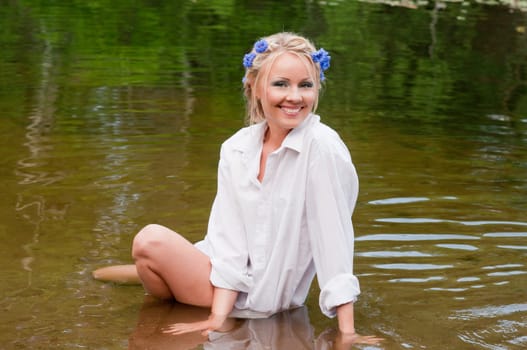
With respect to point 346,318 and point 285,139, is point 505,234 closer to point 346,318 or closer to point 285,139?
point 346,318

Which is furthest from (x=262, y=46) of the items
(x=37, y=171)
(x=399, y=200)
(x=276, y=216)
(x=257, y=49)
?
(x=37, y=171)

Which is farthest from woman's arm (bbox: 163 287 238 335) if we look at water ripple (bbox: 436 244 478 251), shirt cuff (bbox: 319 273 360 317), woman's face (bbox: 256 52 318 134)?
water ripple (bbox: 436 244 478 251)

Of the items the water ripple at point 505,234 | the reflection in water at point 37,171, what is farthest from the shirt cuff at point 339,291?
the water ripple at point 505,234

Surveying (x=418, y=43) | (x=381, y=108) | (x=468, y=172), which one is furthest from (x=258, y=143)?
(x=418, y=43)

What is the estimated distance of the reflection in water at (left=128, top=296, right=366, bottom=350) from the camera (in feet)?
12.3

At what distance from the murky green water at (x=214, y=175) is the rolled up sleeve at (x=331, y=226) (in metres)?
0.27

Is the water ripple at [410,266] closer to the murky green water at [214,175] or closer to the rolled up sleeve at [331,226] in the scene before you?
the murky green water at [214,175]

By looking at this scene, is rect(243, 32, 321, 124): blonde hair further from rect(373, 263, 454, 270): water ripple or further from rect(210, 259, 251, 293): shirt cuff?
rect(373, 263, 454, 270): water ripple

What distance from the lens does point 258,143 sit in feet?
12.8

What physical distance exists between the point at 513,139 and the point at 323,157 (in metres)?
4.45

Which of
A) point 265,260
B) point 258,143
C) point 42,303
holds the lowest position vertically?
point 42,303

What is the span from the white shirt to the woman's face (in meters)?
0.06

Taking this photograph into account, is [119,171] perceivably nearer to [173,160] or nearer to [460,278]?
[173,160]

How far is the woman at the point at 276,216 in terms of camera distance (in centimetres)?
368
